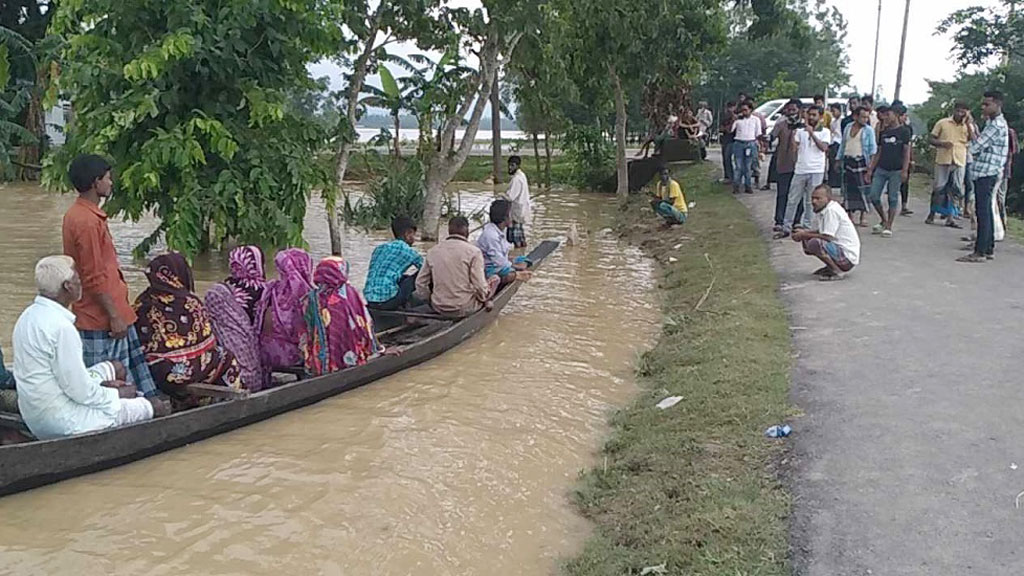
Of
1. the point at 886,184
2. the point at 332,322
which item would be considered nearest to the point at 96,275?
the point at 332,322

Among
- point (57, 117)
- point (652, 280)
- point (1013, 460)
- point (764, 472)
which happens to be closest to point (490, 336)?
point (652, 280)

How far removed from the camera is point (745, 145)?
1673cm

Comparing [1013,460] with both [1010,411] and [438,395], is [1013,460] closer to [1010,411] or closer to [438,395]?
[1010,411]

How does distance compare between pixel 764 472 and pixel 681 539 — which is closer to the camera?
pixel 681 539

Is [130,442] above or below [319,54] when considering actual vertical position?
below

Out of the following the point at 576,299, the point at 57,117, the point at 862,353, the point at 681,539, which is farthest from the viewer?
the point at 57,117

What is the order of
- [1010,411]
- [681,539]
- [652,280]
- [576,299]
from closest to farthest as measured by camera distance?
[681,539], [1010,411], [576,299], [652,280]

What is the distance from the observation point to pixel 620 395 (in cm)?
782

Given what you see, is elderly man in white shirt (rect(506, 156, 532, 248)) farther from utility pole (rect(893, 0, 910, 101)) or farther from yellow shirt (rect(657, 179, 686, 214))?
utility pole (rect(893, 0, 910, 101))

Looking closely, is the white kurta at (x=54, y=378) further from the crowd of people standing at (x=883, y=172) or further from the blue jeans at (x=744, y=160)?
the blue jeans at (x=744, y=160)

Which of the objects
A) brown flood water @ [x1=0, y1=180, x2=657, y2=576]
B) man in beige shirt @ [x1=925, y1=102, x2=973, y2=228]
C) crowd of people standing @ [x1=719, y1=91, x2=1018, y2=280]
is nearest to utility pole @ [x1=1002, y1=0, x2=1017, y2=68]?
crowd of people standing @ [x1=719, y1=91, x2=1018, y2=280]

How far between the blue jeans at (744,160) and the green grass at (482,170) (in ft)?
34.7

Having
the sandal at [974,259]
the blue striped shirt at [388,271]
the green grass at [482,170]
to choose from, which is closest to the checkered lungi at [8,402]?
the blue striped shirt at [388,271]

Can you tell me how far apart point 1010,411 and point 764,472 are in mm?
1746
